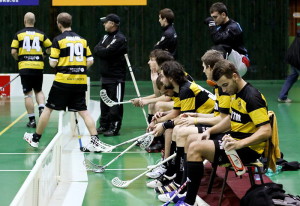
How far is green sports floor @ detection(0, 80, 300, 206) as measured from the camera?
6.82 metres

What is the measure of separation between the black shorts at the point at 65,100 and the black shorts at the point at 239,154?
11.4 feet

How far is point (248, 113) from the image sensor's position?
18.8 ft

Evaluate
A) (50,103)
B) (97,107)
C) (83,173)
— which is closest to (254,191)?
(83,173)

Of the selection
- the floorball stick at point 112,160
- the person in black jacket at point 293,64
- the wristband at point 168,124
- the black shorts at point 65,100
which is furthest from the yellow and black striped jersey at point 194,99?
the person in black jacket at point 293,64

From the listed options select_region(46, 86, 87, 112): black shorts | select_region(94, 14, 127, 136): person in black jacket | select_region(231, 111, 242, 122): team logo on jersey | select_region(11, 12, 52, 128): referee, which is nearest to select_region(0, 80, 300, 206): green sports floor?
select_region(94, 14, 127, 136): person in black jacket

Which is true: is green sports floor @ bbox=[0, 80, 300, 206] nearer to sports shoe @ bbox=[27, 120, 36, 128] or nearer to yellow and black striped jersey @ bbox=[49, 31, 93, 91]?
sports shoe @ bbox=[27, 120, 36, 128]

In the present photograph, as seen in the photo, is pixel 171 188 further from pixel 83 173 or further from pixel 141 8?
pixel 141 8

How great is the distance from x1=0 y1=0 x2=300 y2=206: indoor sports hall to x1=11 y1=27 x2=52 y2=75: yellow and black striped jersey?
92 centimetres

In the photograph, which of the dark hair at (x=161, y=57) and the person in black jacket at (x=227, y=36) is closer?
the dark hair at (x=161, y=57)

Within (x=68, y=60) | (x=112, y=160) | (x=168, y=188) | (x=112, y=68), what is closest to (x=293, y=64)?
(x=112, y=68)

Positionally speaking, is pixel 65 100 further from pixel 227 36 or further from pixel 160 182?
pixel 160 182

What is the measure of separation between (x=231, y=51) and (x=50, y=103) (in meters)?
2.41

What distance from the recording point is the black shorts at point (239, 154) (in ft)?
19.3

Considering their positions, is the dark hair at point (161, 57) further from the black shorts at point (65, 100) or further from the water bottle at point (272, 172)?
the water bottle at point (272, 172)
